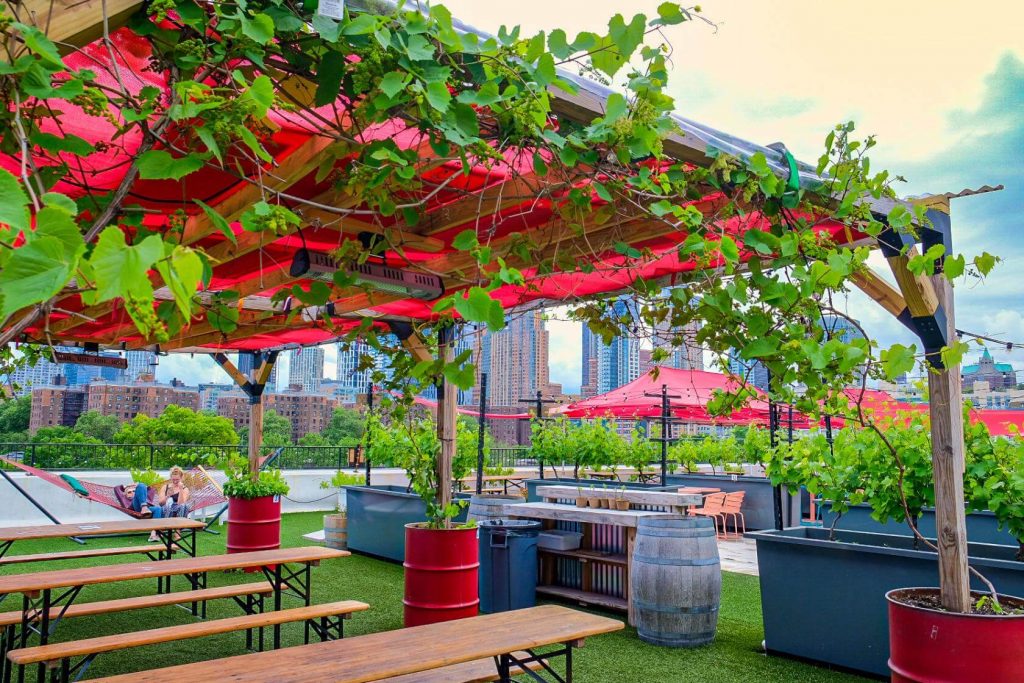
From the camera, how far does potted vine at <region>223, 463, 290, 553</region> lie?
6730 millimetres

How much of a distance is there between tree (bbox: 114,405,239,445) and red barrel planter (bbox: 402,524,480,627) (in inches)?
361

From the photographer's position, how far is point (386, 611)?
215 inches

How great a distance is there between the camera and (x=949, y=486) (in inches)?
113

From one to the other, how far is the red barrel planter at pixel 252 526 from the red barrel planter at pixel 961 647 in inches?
215

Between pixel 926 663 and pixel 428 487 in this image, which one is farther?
pixel 428 487

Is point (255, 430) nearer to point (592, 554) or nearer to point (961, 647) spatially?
point (592, 554)

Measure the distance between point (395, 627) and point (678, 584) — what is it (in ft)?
6.17

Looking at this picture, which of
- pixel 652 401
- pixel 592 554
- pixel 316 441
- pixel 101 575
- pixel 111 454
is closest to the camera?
pixel 101 575

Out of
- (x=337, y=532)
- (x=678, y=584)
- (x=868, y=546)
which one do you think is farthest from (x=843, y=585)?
(x=337, y=532)

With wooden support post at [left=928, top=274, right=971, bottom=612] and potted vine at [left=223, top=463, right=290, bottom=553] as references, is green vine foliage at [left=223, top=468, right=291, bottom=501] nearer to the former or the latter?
potted vine at [left=223, top=463, right=290, bottom=553]

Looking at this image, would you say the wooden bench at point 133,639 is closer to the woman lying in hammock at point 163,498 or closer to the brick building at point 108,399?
the woman lying in hammock at point 163,498

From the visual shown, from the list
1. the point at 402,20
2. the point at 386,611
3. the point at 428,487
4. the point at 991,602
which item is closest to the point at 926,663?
the point at 991,602

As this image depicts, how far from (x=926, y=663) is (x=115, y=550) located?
536 centimetres

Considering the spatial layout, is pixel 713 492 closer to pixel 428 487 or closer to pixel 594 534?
pixel 594 534
